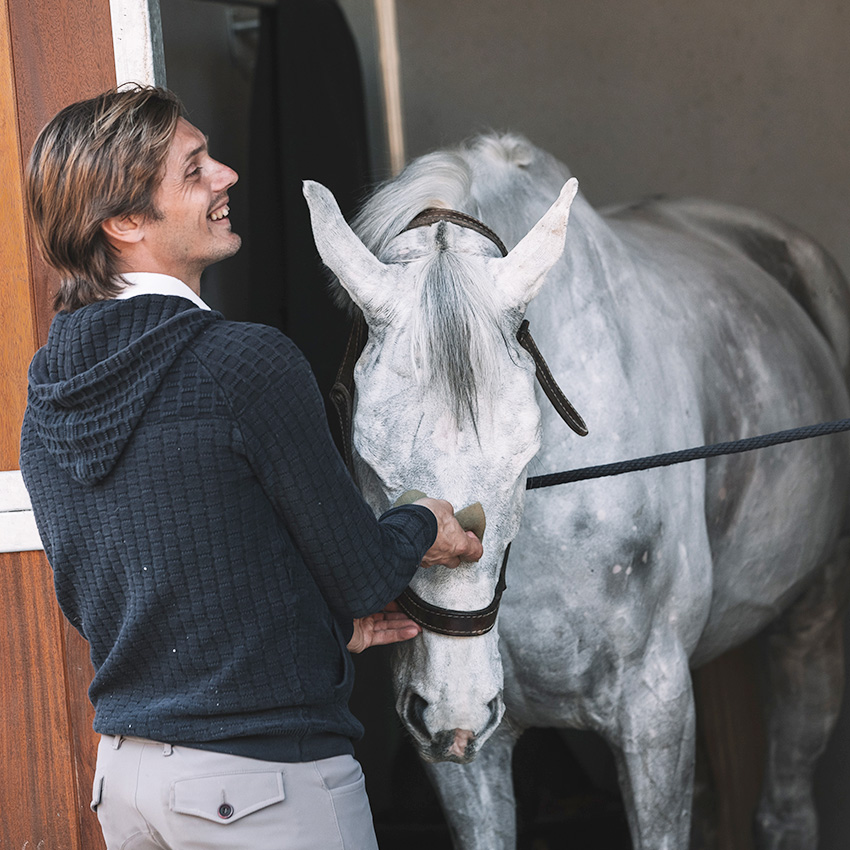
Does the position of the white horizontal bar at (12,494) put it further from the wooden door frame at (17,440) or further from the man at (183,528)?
the man at (183,528)

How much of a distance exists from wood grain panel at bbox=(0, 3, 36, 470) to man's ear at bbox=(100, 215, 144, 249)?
1.87 feet

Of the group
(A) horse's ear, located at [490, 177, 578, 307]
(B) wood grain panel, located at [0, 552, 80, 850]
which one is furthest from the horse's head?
(B) wood grain panel, located at [0, 552, 80, 850]

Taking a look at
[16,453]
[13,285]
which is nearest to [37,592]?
[16,453]

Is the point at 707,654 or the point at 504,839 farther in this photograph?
the point at 707,654

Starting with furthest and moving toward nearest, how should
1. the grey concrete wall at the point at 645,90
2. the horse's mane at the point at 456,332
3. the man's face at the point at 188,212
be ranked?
the grey concrete wall at the point at 645,90
the horse's mane at the point at 456,332
the man's face at the point at 188,212

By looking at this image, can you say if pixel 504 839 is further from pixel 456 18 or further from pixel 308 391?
pixel 456 18

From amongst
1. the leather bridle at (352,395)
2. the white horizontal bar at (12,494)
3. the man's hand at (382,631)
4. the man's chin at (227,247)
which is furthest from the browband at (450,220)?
the white horizontal bar at (12,494)

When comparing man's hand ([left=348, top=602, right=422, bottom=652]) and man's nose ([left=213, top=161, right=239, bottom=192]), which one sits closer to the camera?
man's nose ([left=213, top=161, right=239, bottom=192])

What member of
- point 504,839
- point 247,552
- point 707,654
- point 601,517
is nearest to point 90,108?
point 247,552

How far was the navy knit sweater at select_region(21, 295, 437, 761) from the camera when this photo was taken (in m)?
1.01

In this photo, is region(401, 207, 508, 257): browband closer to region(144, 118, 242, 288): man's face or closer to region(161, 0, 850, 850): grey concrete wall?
region(144, 118, 242, 288): man's face

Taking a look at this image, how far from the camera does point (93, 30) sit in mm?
1598

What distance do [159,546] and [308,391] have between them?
216 mm

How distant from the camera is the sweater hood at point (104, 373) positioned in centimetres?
101
